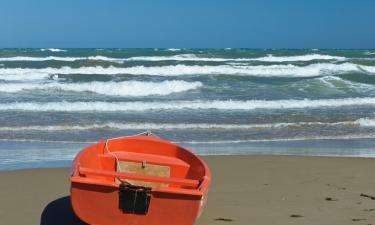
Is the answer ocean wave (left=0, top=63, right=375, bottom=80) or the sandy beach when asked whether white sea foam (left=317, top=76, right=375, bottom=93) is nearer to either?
ocean wave (left=0, top=63, right=375, bottom=80)

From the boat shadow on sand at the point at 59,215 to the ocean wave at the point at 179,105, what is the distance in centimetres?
810

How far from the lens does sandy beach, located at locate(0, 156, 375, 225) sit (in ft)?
18.8

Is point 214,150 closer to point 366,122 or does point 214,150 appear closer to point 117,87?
point 366,122

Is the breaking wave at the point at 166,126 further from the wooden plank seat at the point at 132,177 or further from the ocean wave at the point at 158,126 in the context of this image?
the wooden plank seat at the point at 132,177

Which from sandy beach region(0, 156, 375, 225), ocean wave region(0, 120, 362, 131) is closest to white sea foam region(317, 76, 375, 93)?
ocean wave region(0, 120, 362, 131)

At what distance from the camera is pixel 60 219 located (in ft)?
18.6

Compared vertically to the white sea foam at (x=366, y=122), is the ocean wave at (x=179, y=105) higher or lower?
lower

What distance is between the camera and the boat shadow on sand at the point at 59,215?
220 inches

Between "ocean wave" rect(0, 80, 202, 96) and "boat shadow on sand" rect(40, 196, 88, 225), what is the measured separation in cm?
1363

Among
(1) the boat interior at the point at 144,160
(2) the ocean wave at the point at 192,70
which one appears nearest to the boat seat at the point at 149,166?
(1) the boat interior at the point at 144,160

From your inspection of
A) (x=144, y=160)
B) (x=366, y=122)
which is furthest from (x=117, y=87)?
(x=144, y=160)

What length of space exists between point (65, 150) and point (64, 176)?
2.03m

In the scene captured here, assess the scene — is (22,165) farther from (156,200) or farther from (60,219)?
(156,200)

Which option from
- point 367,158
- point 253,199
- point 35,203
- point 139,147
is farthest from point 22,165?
point 367,158
